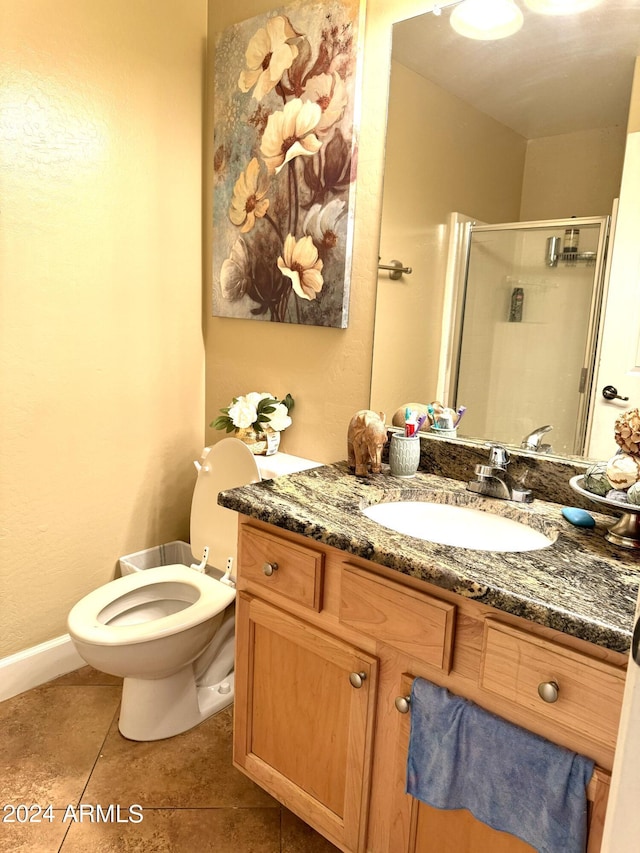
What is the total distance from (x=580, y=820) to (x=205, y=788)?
43.7 inches

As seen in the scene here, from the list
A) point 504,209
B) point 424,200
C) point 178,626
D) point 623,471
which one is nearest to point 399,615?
point 623,471

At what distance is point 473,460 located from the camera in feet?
5.47

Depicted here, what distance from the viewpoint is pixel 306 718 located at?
4.55 feet

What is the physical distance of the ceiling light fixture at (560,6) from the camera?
143cm

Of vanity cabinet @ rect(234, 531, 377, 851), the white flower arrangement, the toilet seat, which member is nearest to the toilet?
the toilet seat

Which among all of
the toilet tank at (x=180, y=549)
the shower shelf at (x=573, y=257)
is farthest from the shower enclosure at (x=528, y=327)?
the toilet tank at (x=180, y=549)

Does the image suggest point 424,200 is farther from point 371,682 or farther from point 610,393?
point 371,682

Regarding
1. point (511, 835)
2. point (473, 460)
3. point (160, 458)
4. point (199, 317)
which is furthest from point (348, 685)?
point (199, 317)

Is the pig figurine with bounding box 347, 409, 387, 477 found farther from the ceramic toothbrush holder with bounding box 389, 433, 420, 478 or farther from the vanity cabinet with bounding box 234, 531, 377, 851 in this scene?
the vanity cabinet with bounding box 234, 531, 377, 851

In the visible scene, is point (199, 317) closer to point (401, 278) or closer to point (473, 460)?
point (401, 278)

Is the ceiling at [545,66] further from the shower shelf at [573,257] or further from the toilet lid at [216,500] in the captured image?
the toilet lid at [216,500]

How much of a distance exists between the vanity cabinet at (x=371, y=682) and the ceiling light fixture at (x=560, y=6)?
1368mm

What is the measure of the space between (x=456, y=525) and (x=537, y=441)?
0.31 meters

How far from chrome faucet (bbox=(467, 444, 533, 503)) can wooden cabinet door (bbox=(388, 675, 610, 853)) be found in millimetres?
533
